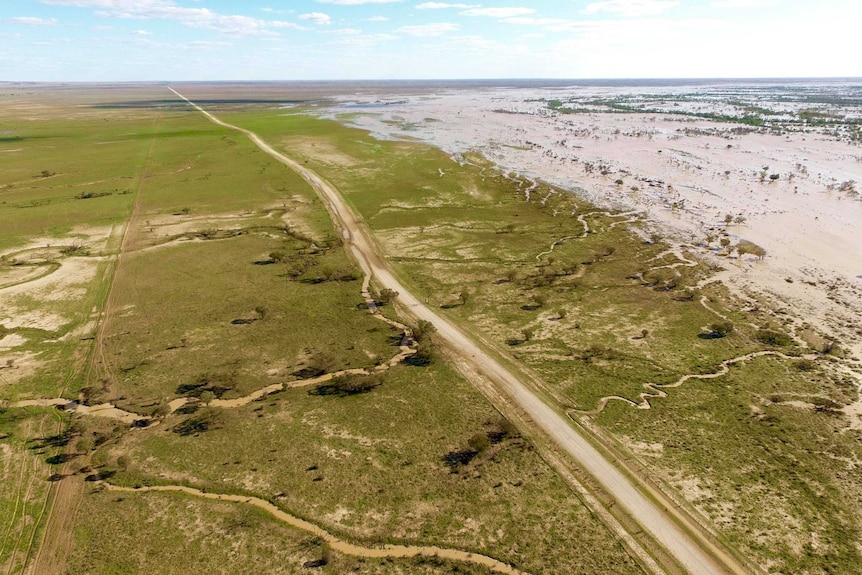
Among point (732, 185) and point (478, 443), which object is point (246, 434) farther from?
point (732, 185)

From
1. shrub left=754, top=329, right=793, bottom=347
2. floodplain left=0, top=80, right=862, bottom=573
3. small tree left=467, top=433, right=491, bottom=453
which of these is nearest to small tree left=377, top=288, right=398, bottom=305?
floodplain left=0, top=80, right=862, bottom=573

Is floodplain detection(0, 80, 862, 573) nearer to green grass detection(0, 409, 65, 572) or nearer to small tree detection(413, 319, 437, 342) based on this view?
green grass detection(0, 409, 65, 572)

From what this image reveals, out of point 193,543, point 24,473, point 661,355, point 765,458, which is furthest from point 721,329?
point 24,473

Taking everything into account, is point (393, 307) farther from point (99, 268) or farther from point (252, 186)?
point (252, 186)

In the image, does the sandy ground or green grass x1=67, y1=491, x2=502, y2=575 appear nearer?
green grass x1=67, y1=491, x2=502, y2=575

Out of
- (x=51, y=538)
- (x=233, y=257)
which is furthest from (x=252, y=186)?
(x=51, y=538)

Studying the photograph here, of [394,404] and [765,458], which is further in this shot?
[394,404]

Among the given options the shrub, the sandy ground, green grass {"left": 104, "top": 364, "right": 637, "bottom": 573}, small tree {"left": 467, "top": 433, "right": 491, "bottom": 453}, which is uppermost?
the sandy ground
